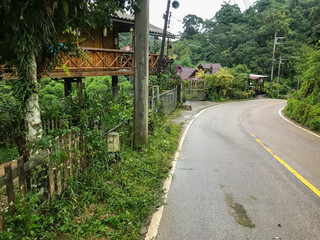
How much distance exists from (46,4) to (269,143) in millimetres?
8721

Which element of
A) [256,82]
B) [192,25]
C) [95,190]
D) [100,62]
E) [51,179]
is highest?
[192,25]

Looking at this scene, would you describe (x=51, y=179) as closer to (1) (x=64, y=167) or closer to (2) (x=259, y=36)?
(1) (x=64, y=167)

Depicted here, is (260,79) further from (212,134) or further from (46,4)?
(46,4)

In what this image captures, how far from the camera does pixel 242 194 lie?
486cm

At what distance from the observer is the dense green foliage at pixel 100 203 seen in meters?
2.95

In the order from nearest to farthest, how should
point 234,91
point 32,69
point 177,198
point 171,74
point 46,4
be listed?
1. point 46,4
2. point 32,69
3. point 177,198
4. point 171,74
5. point 234,91

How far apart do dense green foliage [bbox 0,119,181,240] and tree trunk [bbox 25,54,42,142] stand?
1.56ft

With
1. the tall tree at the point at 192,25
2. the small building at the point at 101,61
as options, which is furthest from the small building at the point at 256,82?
the tall tree at the point at 192,25

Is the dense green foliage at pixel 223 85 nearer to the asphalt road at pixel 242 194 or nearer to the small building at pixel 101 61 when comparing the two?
the small building at pixel 101 61

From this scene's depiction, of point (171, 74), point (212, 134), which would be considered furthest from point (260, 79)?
point (212, 134)

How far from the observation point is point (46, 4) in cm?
262

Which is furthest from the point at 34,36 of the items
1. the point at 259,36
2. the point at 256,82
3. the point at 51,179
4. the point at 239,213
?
the point at 259,36

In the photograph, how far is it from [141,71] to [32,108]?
3.58 m

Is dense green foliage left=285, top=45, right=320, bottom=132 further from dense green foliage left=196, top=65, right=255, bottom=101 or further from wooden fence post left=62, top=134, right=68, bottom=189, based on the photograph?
wooden fence post left=62, top=134, right=68, bottom=189
